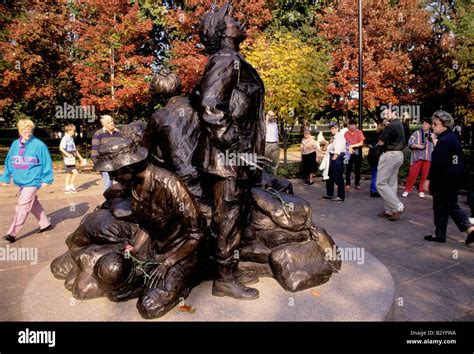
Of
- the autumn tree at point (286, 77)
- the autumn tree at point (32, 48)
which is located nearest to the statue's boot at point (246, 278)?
the autumn tree at point (286, 77)

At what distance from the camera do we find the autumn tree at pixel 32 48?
1590 centimetres

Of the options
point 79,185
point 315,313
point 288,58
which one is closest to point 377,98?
point 288,58

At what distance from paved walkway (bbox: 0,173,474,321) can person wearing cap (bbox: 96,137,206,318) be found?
170cm

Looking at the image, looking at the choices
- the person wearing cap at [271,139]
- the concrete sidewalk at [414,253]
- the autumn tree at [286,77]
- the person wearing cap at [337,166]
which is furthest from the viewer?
the autumn tree at [286,77]

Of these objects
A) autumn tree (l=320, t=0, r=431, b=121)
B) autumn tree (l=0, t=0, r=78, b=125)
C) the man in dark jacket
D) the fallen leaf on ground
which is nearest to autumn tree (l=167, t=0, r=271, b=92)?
autumn tree (l=0, t=0, r=78, b=125)

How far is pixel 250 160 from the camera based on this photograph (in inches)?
140

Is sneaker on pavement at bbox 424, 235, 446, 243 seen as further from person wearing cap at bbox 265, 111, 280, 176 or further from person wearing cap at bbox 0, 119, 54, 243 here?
person wearing cap at bbox 0, 119, 54, 243

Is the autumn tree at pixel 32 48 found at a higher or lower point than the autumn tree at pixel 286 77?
higher

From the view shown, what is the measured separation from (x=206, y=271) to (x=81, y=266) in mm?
1179

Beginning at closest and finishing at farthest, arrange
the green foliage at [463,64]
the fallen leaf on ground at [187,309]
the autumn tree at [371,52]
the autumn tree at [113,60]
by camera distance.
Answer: the fallen leaf on ground at [187,309], the autumn tree at [113,60], the green foliage at [463,64], the autumn tree at [371,52]

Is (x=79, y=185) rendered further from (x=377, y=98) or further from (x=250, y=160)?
(x=377, y=98)

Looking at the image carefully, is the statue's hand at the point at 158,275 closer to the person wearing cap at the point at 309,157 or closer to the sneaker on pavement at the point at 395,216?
Answer: the sneaker on pavement at the point at 395,216

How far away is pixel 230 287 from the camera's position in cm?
341

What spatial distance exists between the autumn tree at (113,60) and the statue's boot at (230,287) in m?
14.0
